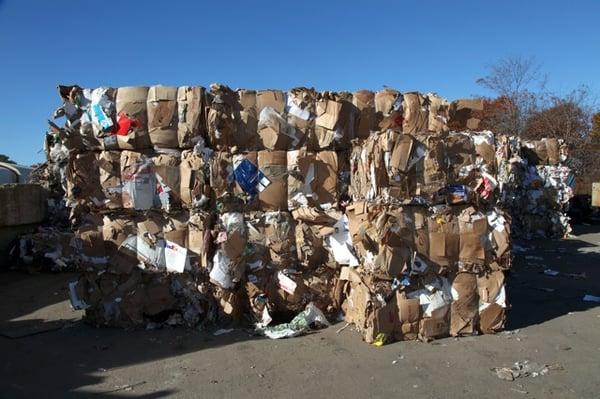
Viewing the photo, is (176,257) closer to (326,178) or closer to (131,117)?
(131,117)

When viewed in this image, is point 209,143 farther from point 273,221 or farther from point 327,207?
point 327,207

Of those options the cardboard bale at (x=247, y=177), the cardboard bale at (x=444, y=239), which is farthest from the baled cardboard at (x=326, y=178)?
the cardboard bale at (x=444, y=239)

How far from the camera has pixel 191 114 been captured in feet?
16.1

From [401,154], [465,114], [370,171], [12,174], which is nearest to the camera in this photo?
[401,154]

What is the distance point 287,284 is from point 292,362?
0.98m

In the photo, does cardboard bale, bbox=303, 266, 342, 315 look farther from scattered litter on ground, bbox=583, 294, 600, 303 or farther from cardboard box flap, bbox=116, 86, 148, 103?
scattered litter on ground, bbox=583, 294, 600, 303

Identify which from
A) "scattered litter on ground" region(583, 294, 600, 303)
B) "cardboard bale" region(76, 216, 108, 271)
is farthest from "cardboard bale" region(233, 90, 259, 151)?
"scattered litter on ground" region(583, 294, 600, 303)

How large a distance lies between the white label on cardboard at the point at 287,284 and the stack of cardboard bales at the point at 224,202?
0.6 inches

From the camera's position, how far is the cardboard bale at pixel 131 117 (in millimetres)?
4883

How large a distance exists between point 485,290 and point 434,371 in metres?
1.12

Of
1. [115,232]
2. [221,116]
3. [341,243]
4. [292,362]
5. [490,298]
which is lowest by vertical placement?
[292,362]

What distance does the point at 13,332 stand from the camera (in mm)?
5094

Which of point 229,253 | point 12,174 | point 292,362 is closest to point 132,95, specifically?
point 229,253

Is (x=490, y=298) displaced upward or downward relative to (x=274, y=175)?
downward
